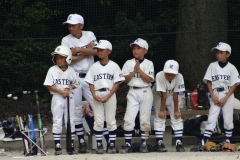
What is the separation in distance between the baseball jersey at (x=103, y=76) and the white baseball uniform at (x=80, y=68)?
38 centimetres

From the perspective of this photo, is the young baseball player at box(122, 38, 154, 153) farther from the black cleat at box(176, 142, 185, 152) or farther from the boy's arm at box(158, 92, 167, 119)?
the black cleat at box(176, 142, 185, 152)

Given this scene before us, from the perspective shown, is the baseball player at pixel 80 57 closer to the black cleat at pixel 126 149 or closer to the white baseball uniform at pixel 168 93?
the black cleat at pixel 126 149

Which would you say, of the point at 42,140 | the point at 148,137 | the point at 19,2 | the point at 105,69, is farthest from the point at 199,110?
the point at 19,2

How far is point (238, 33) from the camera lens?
1470cm

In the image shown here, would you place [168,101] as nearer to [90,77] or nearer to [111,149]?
[111,149]

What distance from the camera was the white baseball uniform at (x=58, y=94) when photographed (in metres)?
10.9

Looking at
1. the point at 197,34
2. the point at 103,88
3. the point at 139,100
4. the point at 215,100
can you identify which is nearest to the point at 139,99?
Result: the point at 139,100

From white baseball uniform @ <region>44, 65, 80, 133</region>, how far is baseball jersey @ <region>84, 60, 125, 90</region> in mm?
248

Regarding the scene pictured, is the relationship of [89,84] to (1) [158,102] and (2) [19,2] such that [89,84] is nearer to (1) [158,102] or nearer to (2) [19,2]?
(1) [158,102]

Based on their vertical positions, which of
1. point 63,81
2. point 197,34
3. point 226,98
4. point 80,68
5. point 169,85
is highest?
point 197,34

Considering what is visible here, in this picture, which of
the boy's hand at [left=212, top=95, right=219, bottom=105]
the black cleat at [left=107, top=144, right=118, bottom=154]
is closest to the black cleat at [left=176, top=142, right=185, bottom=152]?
the boy's hand at [left=212, top=95, right=219, bottom=105]

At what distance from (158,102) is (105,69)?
102 cm

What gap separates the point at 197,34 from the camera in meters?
14.8

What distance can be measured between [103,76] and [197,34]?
Answer: 14.0 ft
